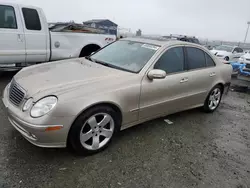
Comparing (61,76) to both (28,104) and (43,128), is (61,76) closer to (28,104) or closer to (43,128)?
(28,104)

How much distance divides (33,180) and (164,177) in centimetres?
152

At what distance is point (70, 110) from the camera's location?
2.43 metres

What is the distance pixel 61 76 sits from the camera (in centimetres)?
290

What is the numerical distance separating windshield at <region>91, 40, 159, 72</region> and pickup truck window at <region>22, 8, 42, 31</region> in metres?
2.58

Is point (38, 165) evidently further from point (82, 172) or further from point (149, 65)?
point (149, 65)

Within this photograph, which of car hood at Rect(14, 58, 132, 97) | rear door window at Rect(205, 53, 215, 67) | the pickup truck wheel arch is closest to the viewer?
car hood at Rect(14, 58, 132, 97)

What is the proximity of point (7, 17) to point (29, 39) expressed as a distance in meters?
0.68

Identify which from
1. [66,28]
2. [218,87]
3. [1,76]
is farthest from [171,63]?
[1,76]

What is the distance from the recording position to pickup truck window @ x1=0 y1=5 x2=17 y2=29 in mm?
5059

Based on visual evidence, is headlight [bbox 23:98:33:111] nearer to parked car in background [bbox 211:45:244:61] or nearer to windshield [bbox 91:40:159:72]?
windshield [bbox 91:40:159:72]

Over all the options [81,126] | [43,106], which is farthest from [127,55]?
[43,106]

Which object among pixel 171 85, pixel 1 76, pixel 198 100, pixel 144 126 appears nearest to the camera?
pixel 171 85

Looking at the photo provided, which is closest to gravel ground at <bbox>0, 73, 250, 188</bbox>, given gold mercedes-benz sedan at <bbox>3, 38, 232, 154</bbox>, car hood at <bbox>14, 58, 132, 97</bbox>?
gold mercedes-benz sedan at <bbox>3, 38, 232, 154</bbox>

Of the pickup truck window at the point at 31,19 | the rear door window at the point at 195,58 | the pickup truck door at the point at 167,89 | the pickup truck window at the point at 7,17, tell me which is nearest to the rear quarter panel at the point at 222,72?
the rear door window at the point at 195,58
